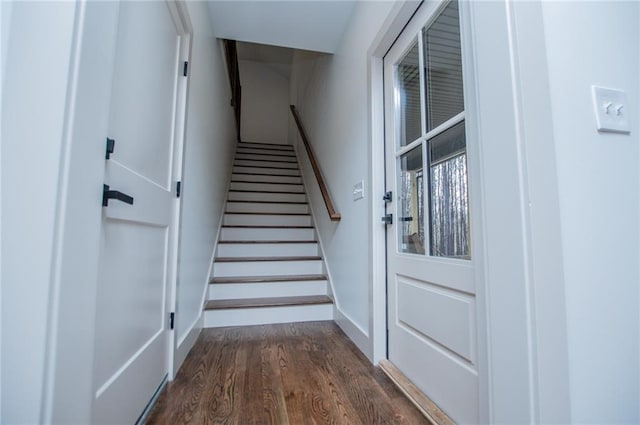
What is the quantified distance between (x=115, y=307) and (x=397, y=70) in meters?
1.67

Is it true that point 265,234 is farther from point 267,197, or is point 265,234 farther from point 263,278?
point 267,197

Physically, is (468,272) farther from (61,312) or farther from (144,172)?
(144,172)

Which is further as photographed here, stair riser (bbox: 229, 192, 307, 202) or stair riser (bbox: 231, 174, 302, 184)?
stair riser (bbox: 231, 174, 302, 184)

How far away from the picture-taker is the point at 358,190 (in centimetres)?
189

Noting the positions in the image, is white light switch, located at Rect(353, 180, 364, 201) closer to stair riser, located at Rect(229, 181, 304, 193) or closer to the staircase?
the staircase

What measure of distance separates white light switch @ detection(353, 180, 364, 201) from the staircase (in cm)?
96

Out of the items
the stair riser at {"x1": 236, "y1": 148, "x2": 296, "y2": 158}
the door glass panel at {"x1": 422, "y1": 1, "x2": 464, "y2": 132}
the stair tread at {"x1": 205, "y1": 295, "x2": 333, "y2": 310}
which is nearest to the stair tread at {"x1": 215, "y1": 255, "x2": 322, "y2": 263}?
the stair tread at {"x1": 205, "y1": 295, "x2": 333, "y2": 310}

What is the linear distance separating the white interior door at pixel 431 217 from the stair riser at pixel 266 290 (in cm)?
106

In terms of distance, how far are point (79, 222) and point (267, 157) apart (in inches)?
168

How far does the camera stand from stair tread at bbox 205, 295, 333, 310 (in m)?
2.21

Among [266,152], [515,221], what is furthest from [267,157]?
[515,221]

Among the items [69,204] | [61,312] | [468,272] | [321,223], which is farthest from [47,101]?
[321,223]

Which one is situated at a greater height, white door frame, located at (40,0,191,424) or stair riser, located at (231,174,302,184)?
stair riser, located at (231,174,302,184)

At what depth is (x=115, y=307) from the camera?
35.5 inches
